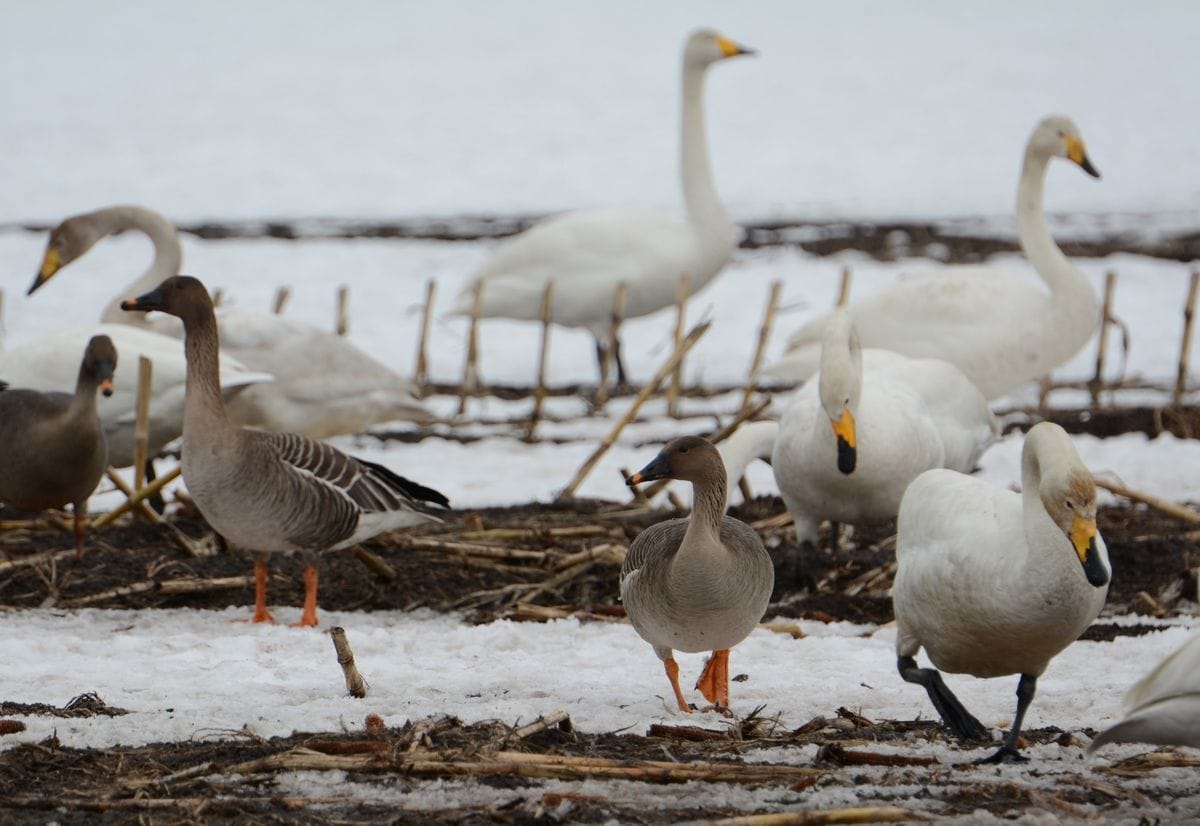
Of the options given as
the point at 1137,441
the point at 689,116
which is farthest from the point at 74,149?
the point at 1137,441

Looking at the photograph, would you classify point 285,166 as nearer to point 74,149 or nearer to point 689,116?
point 74,149

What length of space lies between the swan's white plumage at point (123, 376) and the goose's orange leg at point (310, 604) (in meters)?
1.95

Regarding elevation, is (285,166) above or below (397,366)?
above

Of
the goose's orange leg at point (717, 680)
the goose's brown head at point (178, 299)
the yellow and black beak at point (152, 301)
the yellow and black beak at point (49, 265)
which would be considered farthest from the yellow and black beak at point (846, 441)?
the yellow and black beak at point (49, 265)

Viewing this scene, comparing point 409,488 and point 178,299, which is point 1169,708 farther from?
point 178,299

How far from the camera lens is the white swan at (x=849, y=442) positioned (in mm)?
6902

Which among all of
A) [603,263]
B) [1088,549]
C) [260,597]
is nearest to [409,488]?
[260,597]

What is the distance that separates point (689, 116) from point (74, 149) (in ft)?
66.2

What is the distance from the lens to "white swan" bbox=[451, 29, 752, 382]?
13805 mm

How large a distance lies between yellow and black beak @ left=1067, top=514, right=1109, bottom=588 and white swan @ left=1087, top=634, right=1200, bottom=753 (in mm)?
586

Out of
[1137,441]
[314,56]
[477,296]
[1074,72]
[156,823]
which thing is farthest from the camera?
[314,56]

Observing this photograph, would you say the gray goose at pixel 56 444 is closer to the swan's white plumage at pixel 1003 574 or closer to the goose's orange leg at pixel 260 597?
the goose's orange leg at pixel 260 597

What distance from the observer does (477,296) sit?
44.3 feet

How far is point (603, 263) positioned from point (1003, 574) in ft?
30.5
